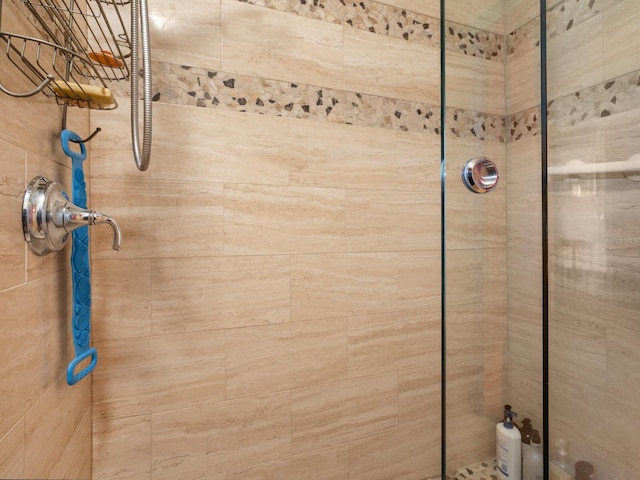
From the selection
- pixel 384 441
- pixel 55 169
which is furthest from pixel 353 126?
pixel 384 441

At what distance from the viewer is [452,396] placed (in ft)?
2.55

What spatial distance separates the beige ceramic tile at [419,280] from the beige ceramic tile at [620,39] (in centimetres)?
86

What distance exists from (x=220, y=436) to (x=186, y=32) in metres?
1.20

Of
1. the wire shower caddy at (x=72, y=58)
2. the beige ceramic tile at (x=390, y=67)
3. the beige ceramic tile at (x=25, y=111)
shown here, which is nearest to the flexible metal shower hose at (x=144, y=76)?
the wire shower caddy at (x=72, y=58)

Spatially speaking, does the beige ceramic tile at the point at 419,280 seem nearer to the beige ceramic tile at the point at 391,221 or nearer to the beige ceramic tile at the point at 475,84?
the beige ceramic tile at the point at 391,221

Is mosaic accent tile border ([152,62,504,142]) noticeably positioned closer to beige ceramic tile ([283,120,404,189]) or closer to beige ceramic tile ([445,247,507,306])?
beige ceramic tile ([283,120,404,189])

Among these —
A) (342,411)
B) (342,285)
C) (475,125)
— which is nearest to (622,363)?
(475,125)

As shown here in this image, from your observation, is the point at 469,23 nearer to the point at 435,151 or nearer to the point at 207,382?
the point at 435,151

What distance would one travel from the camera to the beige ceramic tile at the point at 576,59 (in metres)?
0.53

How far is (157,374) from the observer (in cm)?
105

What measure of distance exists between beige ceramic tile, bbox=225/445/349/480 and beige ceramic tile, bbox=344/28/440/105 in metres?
1.25

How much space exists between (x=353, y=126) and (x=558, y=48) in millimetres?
772

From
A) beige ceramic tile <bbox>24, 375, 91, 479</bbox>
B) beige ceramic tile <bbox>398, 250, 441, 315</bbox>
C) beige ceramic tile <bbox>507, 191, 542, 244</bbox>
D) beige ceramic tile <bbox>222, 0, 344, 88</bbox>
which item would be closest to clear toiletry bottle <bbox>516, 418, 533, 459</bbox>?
beige ceramic tile <bbox>507, 191, 542, 244</bbox>

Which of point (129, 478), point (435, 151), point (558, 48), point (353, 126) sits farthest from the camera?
point (435, 151)
